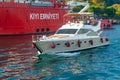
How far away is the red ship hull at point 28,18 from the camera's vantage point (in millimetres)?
50125

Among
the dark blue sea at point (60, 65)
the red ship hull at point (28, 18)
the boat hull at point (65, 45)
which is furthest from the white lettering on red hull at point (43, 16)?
the boat hull at point (65, 45)

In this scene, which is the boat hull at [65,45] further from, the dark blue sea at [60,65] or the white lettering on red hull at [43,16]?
the white lettering on red hull at [43,16]

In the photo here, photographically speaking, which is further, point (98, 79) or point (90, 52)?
point (90, 52)

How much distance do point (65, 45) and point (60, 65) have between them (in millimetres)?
5678

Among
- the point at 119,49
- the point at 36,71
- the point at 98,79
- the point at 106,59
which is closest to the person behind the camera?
the point at 98,79

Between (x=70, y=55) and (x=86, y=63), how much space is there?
3.81 m

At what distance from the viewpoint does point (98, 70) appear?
23141 mm

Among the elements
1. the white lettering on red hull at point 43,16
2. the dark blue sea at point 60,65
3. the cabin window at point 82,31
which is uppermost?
the cabin window at point 82,31

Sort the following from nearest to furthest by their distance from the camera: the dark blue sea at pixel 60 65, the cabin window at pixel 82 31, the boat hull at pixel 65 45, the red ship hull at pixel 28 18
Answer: the dark blue sea at pixel 60 65
the boat hull at pixel 65 45
the cabin window at pixel 82 31
the red ship hull at pixel 28 18

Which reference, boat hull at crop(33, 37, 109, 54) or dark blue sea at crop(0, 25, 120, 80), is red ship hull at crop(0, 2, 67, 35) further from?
boat hull at crop(33, 37, 109, 54)

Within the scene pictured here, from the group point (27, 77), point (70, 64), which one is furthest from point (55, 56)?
point (27, 77)

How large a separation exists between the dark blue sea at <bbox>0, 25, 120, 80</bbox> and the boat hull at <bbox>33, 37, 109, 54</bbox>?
1.72ft

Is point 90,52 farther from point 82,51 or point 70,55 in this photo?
point 70,55

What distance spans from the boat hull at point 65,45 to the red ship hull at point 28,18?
20480 millimetres
